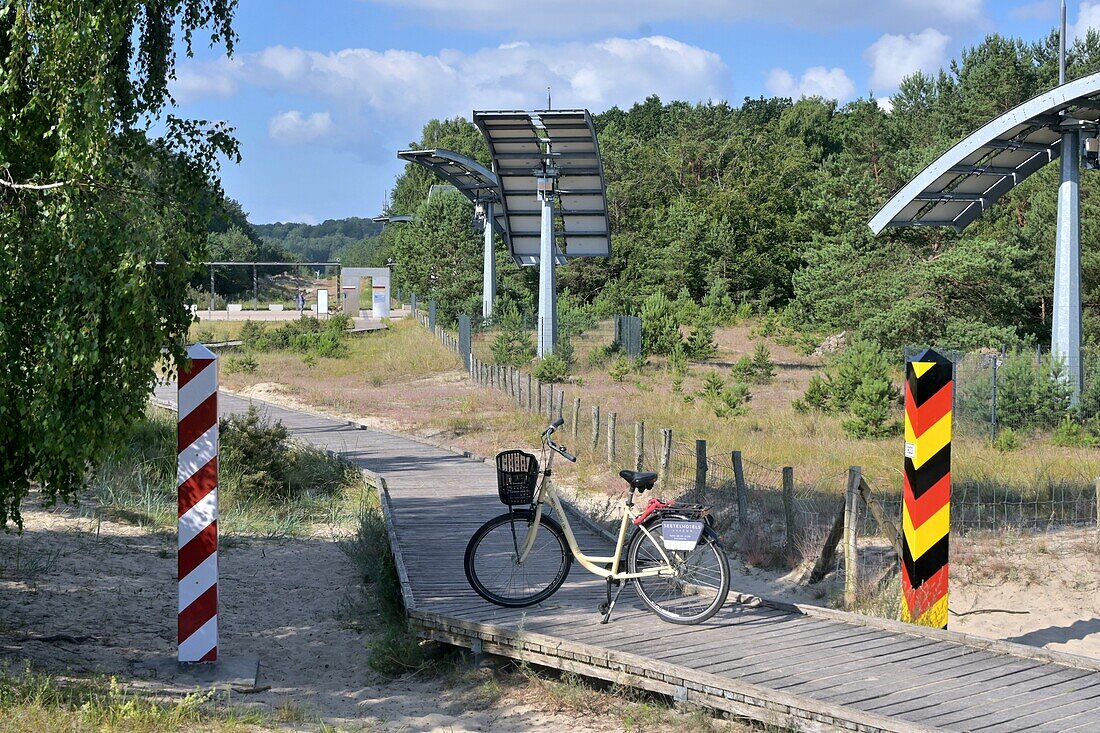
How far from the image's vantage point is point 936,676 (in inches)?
254

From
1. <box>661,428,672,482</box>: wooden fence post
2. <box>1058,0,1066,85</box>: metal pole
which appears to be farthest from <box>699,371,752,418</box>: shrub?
<box>661,428,672,482</box>: wooden fence post

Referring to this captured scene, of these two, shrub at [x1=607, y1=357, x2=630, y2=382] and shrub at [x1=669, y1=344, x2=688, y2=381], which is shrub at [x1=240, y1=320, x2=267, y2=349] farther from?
shrub at [x1=669, y1=344, x2=688, y2=381]

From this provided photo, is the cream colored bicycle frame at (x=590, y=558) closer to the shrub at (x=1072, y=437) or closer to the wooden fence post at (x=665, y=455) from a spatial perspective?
the wooden fence post at (x=665, y=455)

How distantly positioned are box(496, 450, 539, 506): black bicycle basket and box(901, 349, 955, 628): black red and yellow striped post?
102 inches

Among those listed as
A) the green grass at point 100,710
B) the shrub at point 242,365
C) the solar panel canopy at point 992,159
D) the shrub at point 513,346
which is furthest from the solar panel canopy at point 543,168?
the green grass at point 100,710

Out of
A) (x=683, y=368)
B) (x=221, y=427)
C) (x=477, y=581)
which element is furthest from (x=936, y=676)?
(x=683, y=368)

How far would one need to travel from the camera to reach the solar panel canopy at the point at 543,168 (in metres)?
31.6

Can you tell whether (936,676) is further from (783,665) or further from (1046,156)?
(1046,156)

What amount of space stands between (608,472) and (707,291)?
52195 millimetres

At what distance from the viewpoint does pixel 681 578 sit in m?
7.73

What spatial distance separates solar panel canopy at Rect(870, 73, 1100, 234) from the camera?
19547 mm

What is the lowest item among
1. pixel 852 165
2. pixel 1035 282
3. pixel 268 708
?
pixel 268 708

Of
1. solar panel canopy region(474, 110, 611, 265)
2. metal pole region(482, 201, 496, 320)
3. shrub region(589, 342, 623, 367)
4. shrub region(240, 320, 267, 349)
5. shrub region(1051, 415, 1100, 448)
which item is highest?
solar panel canopy region(474, 110, 611, 265)

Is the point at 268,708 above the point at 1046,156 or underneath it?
underneath
